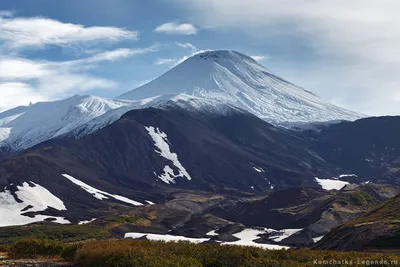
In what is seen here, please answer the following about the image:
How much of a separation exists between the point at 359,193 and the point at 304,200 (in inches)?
787

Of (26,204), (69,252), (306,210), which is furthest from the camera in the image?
(26,204)

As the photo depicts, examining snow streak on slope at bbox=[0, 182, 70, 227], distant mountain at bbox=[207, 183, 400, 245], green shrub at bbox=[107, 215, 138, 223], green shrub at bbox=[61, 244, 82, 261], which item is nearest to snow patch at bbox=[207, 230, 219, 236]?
distant mountain at bbox=[207, 183, 400, 245]

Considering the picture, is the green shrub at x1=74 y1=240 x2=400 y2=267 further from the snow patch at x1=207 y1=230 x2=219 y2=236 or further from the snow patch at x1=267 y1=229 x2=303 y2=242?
the snow patch at x1=207 y1=230 x2=219 y2=236

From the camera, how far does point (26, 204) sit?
6944 inches

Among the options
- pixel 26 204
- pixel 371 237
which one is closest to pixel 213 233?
pixel 26 204

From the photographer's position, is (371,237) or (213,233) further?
(213,233)

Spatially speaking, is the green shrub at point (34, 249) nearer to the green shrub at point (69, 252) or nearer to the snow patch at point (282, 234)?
the green shrub at point (69, 252)

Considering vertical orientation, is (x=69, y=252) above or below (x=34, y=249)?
above

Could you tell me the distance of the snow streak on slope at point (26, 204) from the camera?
160 meters

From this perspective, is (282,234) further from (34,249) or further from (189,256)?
(189,256)

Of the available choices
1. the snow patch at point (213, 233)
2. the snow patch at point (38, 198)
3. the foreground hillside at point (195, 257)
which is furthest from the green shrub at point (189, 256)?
the snow patch at point (38, 198)

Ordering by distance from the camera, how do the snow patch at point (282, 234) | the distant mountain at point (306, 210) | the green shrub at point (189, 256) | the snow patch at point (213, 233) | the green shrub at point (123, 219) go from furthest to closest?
the green shrub at point (123, 219)
the snow patch at point (213, 233)
the distant mountain at point (306, 210)
the snow patch at point (282, 234)
the green shrub at point (189, 256)

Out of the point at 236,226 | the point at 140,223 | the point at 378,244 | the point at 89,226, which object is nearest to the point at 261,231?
the point at 236,226

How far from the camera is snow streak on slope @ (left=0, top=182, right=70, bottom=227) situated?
159625mm
